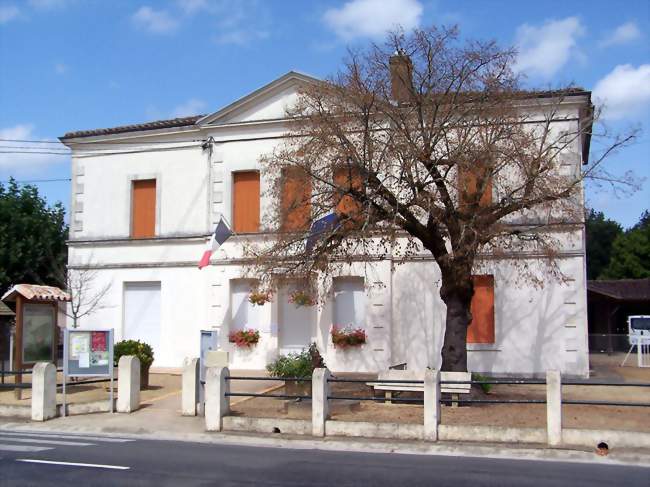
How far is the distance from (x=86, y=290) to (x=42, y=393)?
10.3 metres

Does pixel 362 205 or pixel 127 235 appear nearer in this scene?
pixel 362 205

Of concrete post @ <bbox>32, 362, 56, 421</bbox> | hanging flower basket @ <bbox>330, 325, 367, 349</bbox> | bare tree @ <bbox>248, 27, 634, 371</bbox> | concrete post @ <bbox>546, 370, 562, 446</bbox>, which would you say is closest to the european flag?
bare tree @ <bbox>248, 27, 634, 371</bbox>

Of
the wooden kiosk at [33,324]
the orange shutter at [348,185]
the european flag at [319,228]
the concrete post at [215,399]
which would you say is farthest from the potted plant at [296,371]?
the wooden kiosk at [33,324]

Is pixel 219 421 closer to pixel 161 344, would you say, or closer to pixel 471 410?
pixel 471 410

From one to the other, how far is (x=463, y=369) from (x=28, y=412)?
9391 mm

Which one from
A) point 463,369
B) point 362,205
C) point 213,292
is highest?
point 362,205

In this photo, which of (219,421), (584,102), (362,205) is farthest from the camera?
(584,102)

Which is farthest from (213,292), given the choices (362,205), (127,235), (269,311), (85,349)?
(362,205)

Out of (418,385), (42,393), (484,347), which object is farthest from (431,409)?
(484,347)

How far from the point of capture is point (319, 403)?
13.3 metres

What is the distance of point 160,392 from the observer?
18828 mm

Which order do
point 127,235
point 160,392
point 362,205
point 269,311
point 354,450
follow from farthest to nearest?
1. point 127,235
2. point 269,311
3. point 160,392
4. point 362,205
5. point 354,450

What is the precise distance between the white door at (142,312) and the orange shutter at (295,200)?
956 cm

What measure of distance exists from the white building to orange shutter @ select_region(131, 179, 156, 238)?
0.13ft
